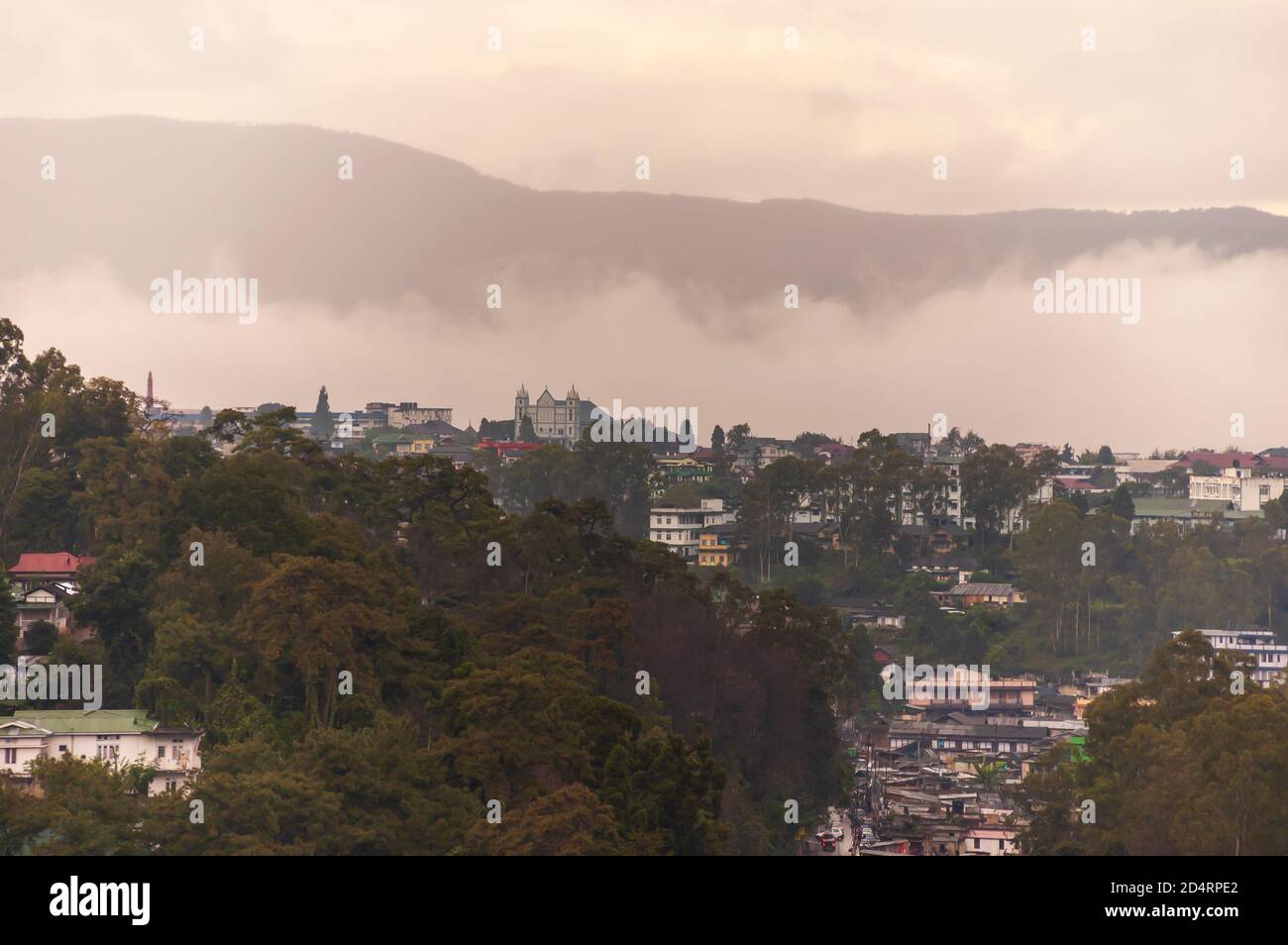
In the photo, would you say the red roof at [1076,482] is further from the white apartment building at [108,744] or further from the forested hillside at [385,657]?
the white apartment building at [108,744]

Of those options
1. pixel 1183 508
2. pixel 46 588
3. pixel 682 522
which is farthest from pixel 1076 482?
pixel 46 588

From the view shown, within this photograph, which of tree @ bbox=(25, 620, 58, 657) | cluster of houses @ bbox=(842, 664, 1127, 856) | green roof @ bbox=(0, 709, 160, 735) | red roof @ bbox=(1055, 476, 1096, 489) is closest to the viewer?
green roof @ bbox=(0, 709, 160, 735)

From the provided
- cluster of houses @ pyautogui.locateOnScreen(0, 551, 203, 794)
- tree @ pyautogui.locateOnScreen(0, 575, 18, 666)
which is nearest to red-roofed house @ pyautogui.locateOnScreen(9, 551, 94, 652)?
tree @ pyautogui.locateOnScreen(0, 575, 18, 666)

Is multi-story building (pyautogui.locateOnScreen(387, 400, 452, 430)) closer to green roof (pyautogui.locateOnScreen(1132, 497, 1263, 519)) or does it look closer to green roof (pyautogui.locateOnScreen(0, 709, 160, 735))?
green roof (pyautogui.locateOnScreen(1132, 497, 1263, 519))

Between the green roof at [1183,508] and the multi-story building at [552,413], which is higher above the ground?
the multi-story building at [552,413]

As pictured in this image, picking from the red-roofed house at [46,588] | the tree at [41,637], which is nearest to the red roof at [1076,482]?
the red-roofed house at [46,588]
